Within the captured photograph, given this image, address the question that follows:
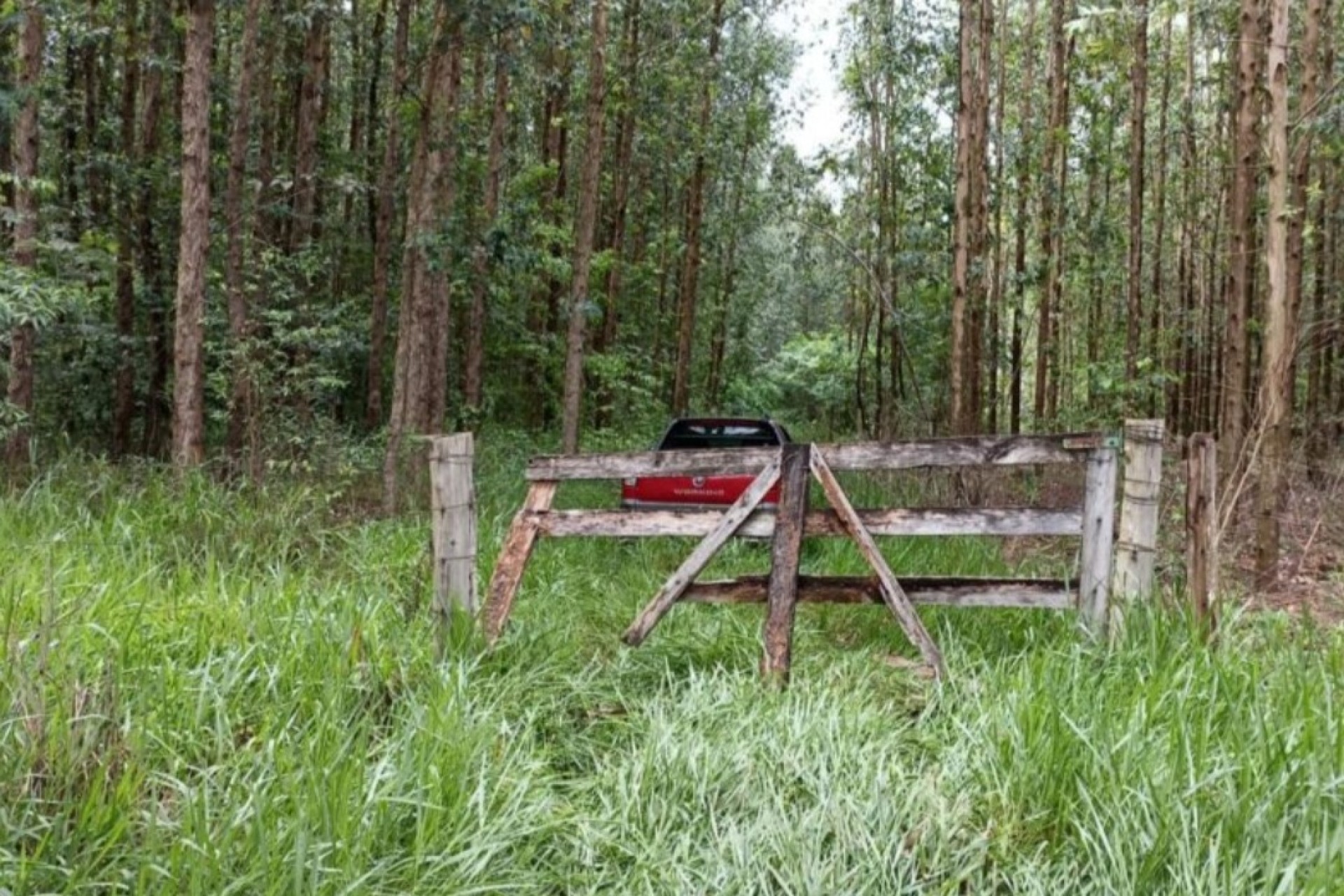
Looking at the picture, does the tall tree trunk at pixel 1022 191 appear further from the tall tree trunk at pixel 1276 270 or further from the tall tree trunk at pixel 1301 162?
the tall tree trunk at pixel 1276 270

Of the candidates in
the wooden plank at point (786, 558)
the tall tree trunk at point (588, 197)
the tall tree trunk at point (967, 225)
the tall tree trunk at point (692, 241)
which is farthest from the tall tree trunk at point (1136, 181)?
the wooden plank at point (786, 558)

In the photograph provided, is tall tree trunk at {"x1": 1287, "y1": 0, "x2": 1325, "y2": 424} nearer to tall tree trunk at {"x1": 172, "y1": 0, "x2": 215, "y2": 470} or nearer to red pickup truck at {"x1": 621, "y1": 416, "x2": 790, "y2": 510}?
red pickup truck at {"x1": 621, "y1": 416, "x2": 790, "y2": 510}

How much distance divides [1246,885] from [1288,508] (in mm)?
8604

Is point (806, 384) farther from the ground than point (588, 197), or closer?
closer

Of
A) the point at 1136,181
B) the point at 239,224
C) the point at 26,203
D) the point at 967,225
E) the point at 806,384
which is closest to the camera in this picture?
the point at 26,203

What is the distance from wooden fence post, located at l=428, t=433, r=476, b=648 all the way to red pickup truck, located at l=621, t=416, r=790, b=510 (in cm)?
376

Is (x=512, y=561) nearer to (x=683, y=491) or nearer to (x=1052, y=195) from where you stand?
(x=683, y=491)

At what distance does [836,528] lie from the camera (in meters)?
4.46

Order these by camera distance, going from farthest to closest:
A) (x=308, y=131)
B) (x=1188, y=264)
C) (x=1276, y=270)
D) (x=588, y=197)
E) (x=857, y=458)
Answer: (x=1188, y=264)
(x=308, y=131)
(x=588, y=197)
(x=1276, y=270)
(x=857, y=458)

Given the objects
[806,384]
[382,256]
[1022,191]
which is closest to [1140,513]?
[1022,191]

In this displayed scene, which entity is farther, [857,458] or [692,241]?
[692,241]

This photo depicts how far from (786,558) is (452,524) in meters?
1.71

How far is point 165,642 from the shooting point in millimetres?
3668

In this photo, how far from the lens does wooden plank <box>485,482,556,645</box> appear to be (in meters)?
4.45
